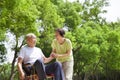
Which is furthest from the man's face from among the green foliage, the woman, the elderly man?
the green foliage

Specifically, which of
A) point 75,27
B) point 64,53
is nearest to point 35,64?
point 64,53

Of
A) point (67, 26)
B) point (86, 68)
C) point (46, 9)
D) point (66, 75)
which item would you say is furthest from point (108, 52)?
point (66, 75)

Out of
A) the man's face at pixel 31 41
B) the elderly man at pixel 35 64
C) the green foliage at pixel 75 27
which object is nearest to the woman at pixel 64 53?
the elderly man at pixel 35 64

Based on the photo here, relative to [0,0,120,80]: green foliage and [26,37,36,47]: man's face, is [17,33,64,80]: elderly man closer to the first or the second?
[26,37,36,47]: man's face

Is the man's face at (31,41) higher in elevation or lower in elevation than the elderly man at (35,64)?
higher

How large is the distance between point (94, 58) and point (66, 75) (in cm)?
4047

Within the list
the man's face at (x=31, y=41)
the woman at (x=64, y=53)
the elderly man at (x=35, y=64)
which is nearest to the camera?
the elderly man at (x=35, y=64)

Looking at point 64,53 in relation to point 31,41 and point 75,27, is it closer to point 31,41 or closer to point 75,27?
point 31,41

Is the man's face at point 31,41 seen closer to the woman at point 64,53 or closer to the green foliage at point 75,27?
the woman at point 64,53

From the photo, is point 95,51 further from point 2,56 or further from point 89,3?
point 2,56

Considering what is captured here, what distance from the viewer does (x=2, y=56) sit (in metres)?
34.7

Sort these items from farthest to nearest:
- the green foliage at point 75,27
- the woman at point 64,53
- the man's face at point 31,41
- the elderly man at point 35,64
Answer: the green foliage at point 75,27
the woman at point 64,53
the man's face at point 31,41
the elderly man at point 35,64

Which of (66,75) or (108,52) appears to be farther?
(108,52)

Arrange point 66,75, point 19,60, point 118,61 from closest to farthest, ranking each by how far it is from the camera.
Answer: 1. point 19,60
2. point 66,75
3. point 118,61
